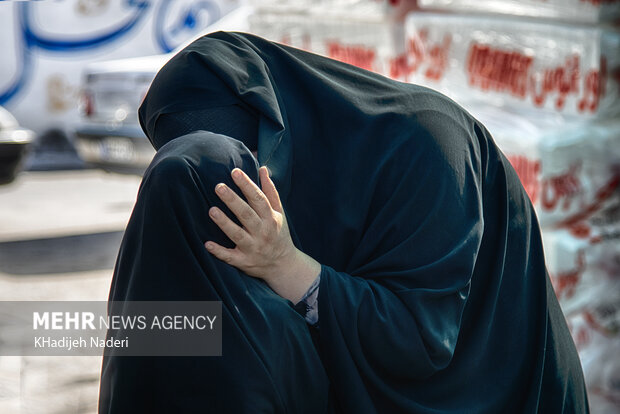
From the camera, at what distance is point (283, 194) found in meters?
1.46

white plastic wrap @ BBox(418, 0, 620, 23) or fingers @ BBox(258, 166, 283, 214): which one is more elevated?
white plastic wrap @ BBox(418, 0, 620, 23)

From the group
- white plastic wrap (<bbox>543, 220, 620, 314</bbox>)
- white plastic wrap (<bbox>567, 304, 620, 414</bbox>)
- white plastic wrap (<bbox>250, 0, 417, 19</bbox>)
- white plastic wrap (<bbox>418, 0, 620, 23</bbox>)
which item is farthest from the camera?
white plastic wrap (<bbox>250, 0, 417, 19</bbox>)

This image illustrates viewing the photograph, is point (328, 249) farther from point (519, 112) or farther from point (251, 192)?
point (519, 112)

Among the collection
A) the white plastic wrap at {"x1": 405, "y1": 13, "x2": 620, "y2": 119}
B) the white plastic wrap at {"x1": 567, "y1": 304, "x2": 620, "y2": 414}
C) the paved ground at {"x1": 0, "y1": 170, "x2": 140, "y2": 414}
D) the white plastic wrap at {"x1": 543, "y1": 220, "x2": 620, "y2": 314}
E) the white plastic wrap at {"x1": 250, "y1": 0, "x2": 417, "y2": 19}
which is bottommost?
the paved ground at {"x1": 0, "y1": 170, "x2": 140, "y2": 414}

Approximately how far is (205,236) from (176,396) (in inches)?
10.3

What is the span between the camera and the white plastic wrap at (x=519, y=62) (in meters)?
3.16

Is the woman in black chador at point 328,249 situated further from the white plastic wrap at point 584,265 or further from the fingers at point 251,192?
the white plastic wrap at point 584,265

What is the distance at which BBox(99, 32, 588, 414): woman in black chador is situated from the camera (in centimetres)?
130

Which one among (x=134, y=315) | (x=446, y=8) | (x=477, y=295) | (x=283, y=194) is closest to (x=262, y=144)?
(x=283, y=194)

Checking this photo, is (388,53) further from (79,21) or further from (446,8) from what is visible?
(79,21)

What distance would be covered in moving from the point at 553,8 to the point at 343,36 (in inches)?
39.3

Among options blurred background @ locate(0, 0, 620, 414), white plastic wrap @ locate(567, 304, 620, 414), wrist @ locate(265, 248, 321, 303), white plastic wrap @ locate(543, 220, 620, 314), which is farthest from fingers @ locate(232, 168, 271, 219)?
white plastic wrap @ locate(567, 304, 620, 414)

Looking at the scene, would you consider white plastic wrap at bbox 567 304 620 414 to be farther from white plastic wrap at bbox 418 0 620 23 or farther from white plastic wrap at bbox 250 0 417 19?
white plastic wrap at bbox 250 0 417 19

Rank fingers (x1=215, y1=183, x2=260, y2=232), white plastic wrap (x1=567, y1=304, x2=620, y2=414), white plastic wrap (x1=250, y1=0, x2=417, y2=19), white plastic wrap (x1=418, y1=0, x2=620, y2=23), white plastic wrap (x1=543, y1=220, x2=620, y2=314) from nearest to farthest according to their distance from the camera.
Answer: fingers (x1=215, y1=183, x2=260, y2=232), white plastic wrap (x1=418, y1=0, x2=620, y2=23), white plastic wrap (x1=543, y1=220, x2=620, y2=314), white plastic wrap (x1=567, y1=304, x2=620, y2=414), white plastic wrap (x1=250, y1=0, x2=417, y2=19)
